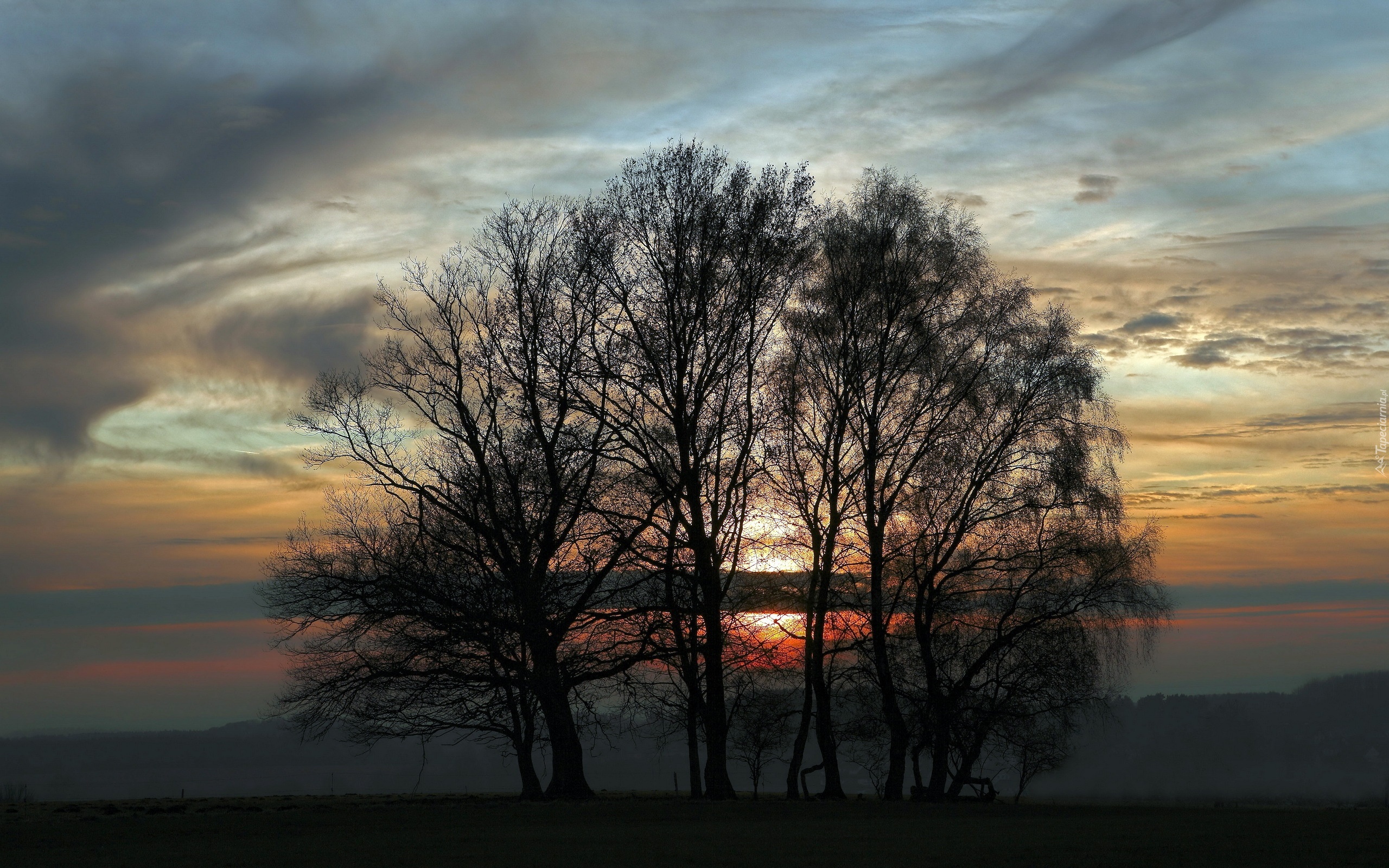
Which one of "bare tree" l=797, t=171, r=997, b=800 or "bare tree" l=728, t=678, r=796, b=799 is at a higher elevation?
"bare tree" l=797, t=171, r=997, b=800

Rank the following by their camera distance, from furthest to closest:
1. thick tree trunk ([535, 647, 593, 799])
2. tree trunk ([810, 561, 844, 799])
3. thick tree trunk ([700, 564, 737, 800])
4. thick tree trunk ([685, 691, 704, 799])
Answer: tree trunk ([810, 561, 844, 799]) < thick tree trunk ([685, 691, 704, 799]) < thick tree trunk ([535, 647, 593, 799]) < thick tree trunk ([700, 564, 737, 800])

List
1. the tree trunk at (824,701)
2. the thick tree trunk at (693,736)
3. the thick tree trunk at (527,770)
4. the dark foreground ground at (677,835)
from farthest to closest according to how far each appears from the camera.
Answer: the thick tree trunk at (527,770) < the tree trunk at (824,701) < the thick tree trunk at (693,736) < the dark foreground ground at (677,835)

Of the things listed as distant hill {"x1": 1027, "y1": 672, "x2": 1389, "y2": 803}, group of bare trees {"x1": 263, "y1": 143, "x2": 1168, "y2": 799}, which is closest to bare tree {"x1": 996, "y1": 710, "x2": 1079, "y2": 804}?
group of bare trees {"x1": 263, "y1": 143, "x2": 1168, "y2": 799}

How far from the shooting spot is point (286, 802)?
3362 centimetres

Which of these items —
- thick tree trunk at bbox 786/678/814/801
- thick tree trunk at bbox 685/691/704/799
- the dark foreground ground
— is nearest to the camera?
the dark foreground ground

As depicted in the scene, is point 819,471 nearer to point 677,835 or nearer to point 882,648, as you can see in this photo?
point 882,648

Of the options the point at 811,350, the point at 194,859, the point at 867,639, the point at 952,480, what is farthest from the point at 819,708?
the point at 194,859

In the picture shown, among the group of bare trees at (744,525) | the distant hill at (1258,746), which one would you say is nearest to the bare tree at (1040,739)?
the group of bare trees at (744,525)

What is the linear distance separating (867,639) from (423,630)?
43.8ft

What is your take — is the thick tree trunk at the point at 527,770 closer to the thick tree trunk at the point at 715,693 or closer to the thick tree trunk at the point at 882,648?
the thick tree trunk at the point at 715,693

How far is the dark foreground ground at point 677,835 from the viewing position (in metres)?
17.6

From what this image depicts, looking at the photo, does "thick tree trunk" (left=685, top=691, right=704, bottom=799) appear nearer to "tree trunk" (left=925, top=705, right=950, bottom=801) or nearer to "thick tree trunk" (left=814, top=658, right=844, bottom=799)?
"thick tree trunk" (left=814, top=658, right=844, bottom=799)

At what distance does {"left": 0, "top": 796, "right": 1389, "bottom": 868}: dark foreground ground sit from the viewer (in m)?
17.6

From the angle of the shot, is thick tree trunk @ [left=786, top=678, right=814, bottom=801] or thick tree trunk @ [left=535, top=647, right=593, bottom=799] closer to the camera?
thick tree trunk @ [left=535, top=647, right=593, bottom=799]
